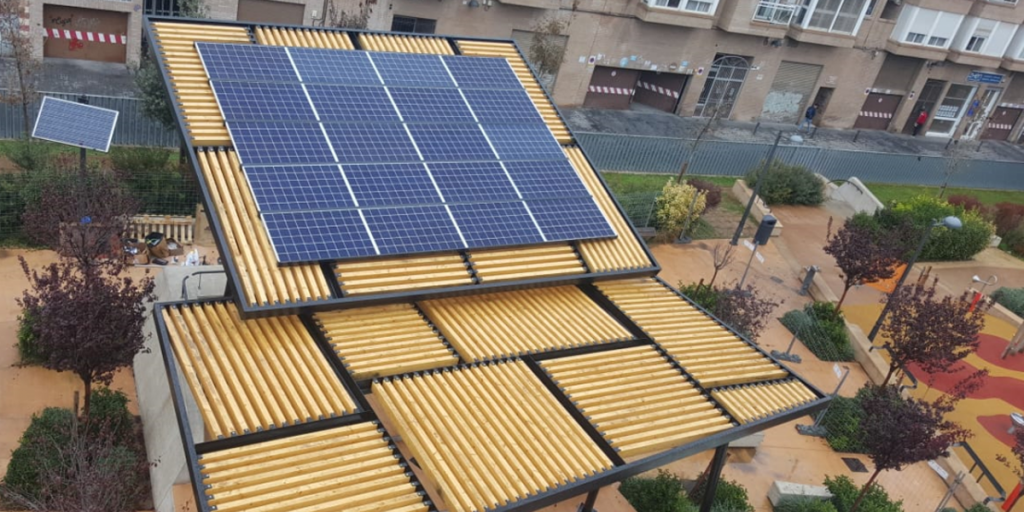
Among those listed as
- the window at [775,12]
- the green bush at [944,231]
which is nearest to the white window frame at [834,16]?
the window at [775,12]

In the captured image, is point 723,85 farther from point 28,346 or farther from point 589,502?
point 28,346

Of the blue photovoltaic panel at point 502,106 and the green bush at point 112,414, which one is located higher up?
the blue photovoltaic panel at point 502,106

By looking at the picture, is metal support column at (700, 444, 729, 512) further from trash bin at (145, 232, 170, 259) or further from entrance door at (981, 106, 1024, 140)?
entrance door at (981, 106, 1024, 140)

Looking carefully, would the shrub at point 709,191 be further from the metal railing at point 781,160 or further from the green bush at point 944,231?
the green bush at point 944,231

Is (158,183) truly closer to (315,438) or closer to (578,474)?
(315,438)

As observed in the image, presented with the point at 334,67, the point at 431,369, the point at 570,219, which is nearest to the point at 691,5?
the point at 570,219
